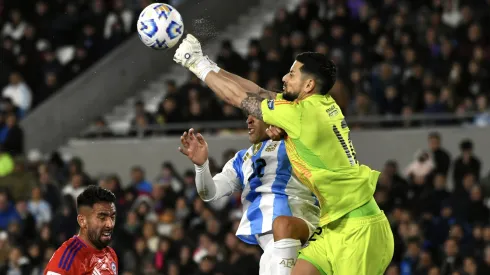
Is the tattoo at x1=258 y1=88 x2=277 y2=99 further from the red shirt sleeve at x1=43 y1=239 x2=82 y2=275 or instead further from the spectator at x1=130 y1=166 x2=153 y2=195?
the spectator at x1=130 y1=166 x2=153 y2=195

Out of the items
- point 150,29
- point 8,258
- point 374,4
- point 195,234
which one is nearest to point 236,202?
point 195,234

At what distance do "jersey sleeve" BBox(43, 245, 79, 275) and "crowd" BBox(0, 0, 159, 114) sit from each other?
518 inches

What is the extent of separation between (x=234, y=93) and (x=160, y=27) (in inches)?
33.9

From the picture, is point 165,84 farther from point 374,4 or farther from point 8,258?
point 8,258

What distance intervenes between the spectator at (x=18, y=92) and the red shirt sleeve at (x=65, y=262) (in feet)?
43.2

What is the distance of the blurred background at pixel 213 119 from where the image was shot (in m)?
15.4

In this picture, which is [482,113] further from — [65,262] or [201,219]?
[65,262]

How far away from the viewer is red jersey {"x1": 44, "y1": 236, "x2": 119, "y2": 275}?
8.40 m

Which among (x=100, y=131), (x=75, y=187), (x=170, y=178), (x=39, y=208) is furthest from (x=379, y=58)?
(x=39, y=208)

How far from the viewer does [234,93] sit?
8.95 metres

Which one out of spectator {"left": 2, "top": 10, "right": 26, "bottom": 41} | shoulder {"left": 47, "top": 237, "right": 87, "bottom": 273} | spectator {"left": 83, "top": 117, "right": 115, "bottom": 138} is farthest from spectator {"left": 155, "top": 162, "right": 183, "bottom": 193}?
shoulder {"left": 47, "top": 237, "right": 87, "bottom": 273}

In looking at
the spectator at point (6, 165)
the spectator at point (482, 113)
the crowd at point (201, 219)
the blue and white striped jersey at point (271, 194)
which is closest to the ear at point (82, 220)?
the blue and white striped jersey at point (271, 194)

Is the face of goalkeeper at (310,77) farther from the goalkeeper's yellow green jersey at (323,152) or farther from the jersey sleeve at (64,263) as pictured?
the jersey sleeve at (64,263)

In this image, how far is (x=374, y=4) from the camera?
20.2 metres
